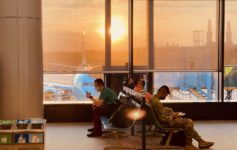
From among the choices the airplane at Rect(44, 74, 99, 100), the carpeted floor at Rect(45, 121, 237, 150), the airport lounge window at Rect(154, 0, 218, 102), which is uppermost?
the airport lounge window at Rect(154, 0, 218, 102)

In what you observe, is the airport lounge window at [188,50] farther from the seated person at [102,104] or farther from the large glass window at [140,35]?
the seated person at [102,104]

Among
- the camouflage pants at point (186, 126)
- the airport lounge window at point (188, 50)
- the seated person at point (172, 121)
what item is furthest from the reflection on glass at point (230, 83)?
the camouflage pants at point (186, 126)

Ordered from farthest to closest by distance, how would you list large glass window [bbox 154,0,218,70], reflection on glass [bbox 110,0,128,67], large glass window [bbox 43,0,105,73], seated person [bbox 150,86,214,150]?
large glass window [bbox 154,0,218,70] → reflection on glass [bbox 110,0,128,67] → large glass window [bbox 43,0,105,73] → seated person [bbox 150,86,214,150]

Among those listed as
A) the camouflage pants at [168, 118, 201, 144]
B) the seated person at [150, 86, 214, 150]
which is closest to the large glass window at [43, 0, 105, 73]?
the seated person at [150, 86, 214, 150]

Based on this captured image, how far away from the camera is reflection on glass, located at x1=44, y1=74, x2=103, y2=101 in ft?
34.5

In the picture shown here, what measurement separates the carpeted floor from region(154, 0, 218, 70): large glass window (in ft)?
5.49

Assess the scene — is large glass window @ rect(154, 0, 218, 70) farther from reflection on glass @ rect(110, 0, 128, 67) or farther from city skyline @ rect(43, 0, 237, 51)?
reflection on glass @ rect(110, 0, 128, 67)

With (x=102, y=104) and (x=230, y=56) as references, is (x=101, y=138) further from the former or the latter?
(x=230, y=56)

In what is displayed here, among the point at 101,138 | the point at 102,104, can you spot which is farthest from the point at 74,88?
the point at 101,138

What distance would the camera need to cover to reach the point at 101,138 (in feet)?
26.8

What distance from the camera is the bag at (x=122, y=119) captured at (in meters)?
7.24

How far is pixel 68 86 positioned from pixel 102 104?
2.44 metres

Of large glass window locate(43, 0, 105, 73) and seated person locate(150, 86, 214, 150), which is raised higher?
large glass window locate(43, 0, 105, 73)

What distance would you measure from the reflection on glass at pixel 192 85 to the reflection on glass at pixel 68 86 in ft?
5.65
